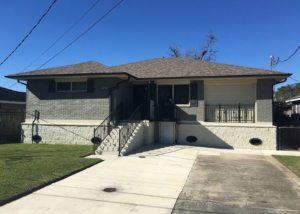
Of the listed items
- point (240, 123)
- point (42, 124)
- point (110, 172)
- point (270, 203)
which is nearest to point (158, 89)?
point (240, 123)

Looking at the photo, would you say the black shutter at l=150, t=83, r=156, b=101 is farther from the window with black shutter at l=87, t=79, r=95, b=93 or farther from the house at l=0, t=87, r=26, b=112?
the house at l=0, t=87, r=26, b=112

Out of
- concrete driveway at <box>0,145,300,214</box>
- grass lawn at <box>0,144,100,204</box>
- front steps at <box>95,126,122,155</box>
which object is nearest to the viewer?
concrete driveway at <box>0,145,300,214</box>

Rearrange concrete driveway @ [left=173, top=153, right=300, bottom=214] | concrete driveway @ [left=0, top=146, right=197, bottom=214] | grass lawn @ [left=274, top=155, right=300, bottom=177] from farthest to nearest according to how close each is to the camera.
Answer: grass lawn @ [left=274, top=155, right=300, bottom=177] < concrete driveway @ [left=173, top=153, right=300, bottom=214] < concrete driveway @ [left=0, top=146, right=197, bottom=214]

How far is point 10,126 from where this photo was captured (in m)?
19.6

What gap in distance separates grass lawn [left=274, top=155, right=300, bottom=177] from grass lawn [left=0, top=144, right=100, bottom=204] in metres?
6.43

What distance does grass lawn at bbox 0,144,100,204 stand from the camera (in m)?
7.68

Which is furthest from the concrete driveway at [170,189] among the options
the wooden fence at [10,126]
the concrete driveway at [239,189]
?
the wooden fence at [10,126]

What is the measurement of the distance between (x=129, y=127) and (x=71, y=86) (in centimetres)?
439

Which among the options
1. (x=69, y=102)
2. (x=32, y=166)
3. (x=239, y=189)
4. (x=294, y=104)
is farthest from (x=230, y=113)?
(x=294, y=104)

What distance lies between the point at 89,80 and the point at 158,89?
4.01 m

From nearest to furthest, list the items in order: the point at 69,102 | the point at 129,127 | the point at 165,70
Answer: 1. the point at 129,127
2. the point at 69,102
3. the point at 165,70

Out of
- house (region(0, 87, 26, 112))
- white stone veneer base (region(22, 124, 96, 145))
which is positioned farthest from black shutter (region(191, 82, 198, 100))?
house (region(0, 87, 26, 112))

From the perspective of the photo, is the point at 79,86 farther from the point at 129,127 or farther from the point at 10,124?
the point at 10,124

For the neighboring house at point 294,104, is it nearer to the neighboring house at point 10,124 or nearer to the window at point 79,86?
the window at point 79,86
